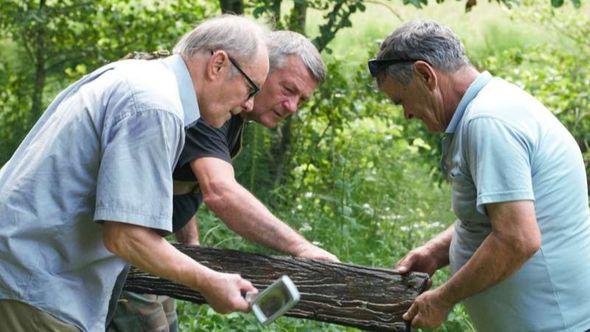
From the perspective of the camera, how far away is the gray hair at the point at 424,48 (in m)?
3.54

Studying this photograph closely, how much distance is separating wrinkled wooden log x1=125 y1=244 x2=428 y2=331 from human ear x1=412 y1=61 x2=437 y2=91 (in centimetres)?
71

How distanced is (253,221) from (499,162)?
3.75 ft

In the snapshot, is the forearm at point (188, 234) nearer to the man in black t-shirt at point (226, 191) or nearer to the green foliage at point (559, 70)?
the man in black t-shirt at point (226, 191)

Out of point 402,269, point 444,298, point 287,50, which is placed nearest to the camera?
point 444,298

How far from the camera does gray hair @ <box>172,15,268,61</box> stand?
3.24 metres

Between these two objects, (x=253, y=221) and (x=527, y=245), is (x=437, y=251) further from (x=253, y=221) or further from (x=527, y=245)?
(x=527, y=245)

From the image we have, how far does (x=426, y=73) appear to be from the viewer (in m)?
3.55

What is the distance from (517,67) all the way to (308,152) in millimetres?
2801

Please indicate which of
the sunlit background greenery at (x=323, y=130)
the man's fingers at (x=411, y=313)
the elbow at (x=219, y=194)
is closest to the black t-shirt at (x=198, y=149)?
the elbow at (x=219, y=194)

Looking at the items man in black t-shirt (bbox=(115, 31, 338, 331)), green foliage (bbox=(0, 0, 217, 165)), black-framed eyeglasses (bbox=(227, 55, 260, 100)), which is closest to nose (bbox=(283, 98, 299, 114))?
man in black t-shirt (bbox=(115, 31, 338, 331))

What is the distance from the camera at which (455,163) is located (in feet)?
11.5

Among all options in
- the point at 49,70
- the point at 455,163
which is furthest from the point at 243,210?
the point at 49,70

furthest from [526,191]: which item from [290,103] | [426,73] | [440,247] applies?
[290,103]

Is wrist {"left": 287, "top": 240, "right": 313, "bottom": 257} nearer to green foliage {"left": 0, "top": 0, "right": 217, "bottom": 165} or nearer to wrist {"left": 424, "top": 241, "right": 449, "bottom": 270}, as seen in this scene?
wrist {"left": 424, "top": 241, "right": 449, "bottom": 270}
